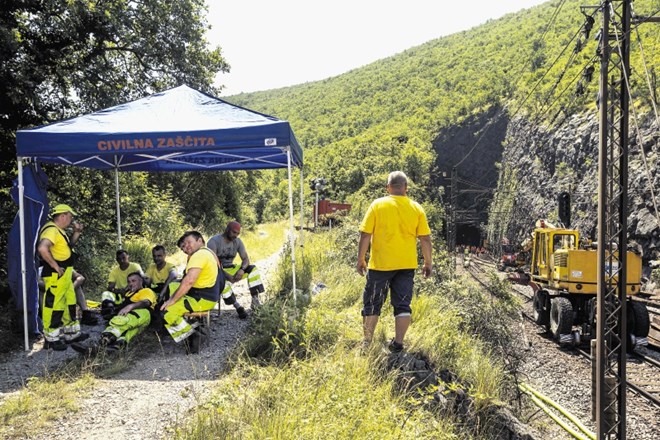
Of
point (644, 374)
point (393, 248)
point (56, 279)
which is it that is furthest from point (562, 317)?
point (56, 279)

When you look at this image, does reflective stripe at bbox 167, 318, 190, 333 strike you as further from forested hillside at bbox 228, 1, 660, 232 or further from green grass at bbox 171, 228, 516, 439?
forested hillside at bbox 228, 1, 660, 232

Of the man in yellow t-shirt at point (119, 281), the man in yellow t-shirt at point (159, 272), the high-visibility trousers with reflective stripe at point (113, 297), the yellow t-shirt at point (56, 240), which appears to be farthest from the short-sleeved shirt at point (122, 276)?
the yellow t-shirt at point (56, 240)

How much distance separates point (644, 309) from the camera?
495 inches

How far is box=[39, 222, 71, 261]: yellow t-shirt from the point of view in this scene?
5.68 meters

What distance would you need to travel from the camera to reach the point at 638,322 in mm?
12461

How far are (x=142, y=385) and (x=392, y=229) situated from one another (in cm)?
293

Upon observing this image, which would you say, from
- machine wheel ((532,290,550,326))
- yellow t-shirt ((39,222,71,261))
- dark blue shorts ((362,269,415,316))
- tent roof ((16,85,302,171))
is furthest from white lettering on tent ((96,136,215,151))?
machine wheel ((532,290,550,326))

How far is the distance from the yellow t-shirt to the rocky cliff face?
18.5m

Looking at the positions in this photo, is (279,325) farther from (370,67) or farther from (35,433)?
(370,67)

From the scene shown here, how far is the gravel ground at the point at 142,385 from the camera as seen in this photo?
394cm

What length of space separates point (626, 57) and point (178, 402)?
26.2 ft

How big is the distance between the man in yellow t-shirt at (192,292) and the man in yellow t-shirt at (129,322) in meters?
0.47

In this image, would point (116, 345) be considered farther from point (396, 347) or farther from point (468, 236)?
point (468, 236)

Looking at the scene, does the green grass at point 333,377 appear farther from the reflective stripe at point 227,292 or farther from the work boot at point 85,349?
the work boot at point 85,349
